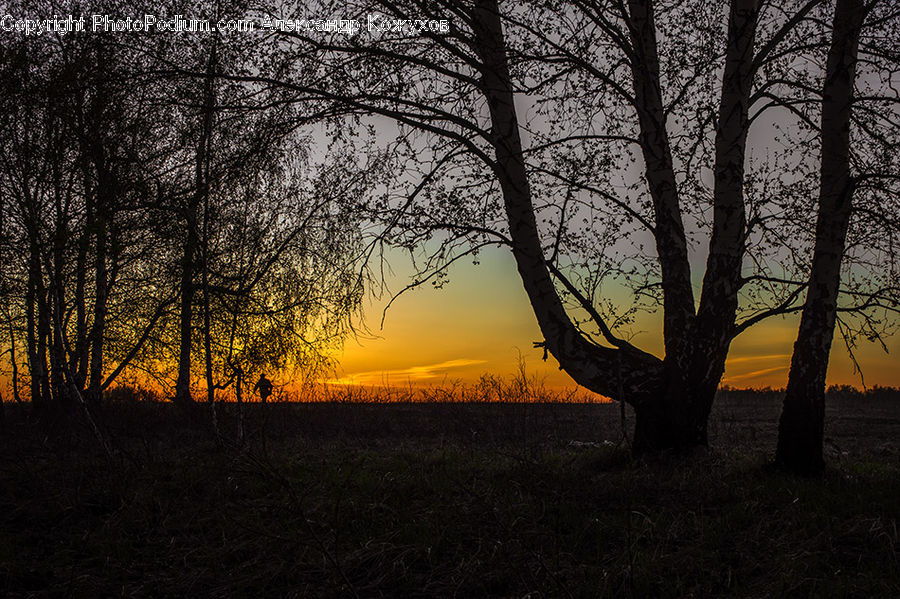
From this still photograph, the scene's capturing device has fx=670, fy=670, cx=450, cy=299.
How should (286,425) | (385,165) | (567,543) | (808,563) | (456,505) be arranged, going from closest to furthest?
(808,563) < (567,543) < (456,505) < (385,165) < (286,425)

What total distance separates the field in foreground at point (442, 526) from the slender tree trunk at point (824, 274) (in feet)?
1.48

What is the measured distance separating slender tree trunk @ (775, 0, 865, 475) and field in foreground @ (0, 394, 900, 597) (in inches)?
17.7

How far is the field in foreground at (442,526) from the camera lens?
176 inches

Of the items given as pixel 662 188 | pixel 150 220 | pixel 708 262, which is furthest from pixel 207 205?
pixel 708 262

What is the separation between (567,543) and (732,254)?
478cm

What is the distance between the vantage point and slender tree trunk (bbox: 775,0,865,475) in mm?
7531

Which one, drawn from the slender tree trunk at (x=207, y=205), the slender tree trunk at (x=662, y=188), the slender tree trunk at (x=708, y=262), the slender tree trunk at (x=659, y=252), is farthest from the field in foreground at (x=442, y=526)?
the slender tree trunk at (x=662, y=188)

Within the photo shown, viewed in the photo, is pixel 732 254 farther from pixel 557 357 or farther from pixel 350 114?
pixel 350 114

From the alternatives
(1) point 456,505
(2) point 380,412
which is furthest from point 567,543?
(2) point 380,412

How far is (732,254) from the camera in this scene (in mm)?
8352

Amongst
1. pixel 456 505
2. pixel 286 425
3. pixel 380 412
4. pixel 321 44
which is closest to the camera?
pixel 456 505

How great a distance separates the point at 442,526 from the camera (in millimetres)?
5453

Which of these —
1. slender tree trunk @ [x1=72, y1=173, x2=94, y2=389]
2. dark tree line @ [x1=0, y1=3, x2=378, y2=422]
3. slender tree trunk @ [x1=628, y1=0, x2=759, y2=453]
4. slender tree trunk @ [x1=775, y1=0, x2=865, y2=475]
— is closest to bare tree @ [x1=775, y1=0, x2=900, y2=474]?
slender tree trunk @ [x1=775, y1=0, x2=865, y2=475]

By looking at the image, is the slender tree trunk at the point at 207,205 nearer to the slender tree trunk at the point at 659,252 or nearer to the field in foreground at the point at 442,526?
the field in foreground at the point at 442,526
